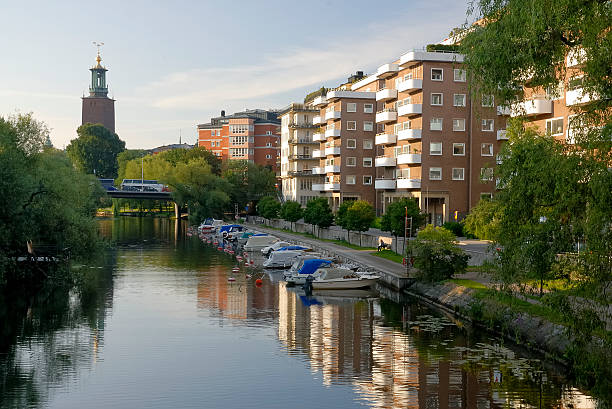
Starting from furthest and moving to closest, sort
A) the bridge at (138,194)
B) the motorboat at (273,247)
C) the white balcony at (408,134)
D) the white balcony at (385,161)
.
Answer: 1. the bridge at (138,194)
2. the white balcony at (385,161)
3. the white balcony at (408,134)
4. the motorboat at (273,247)

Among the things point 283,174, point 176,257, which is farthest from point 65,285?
point 283,174

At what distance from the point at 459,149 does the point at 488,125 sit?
4.67 m

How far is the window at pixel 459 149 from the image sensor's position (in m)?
88.3

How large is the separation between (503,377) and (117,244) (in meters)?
75.8

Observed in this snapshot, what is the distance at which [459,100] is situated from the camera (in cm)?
8838

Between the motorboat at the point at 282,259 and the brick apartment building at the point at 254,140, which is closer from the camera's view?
the motorboat at the point at 282,259

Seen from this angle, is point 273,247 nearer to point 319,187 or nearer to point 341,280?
point 341,280

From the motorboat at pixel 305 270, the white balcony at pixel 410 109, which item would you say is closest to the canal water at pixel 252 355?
the motorboat at pixel 305 270

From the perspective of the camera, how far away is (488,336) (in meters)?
38.9

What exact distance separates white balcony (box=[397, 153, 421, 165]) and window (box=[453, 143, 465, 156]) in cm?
467

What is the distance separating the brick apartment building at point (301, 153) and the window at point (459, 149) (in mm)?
50799

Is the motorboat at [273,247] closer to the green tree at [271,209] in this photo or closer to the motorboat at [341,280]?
the motorboat at [341,280]

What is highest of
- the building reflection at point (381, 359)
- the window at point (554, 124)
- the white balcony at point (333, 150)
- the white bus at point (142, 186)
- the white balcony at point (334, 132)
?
the white balcony at point (334, 132)

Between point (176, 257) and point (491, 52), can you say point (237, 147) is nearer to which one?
point (176, 257)
